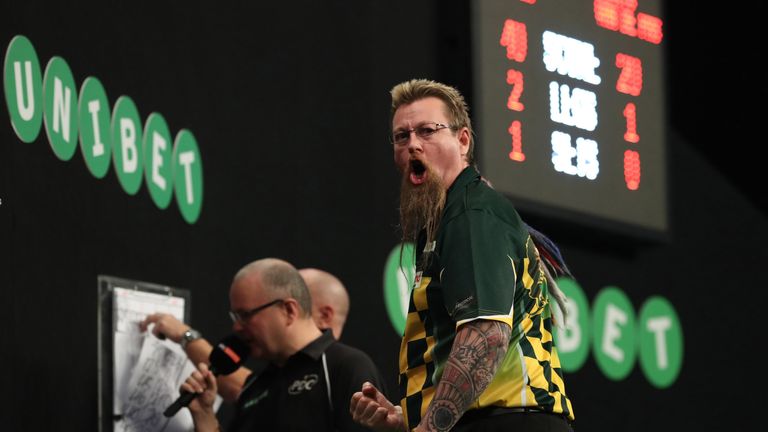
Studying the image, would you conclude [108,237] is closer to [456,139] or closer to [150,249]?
[150,249]

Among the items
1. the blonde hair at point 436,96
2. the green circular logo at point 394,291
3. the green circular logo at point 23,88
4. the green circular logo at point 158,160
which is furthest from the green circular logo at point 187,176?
the blonde hair at point 436,96

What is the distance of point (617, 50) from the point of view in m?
5.89

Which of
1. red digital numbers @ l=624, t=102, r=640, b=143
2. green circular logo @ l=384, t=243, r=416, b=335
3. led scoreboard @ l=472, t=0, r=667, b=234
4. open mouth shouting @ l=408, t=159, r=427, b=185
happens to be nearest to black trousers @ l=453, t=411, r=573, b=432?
open mouth shouting @ l=408, t=159, r=427, b=185

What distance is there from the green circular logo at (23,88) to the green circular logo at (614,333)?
3183 mm

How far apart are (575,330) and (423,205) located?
3.58m

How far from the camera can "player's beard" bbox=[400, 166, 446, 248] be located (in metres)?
2.45

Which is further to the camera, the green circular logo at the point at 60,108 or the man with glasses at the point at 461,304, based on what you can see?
the green circular logo at the point at 60,108

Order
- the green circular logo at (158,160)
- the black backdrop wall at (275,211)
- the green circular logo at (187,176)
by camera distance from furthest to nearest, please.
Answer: the green circular logo at (187,176) → the green circular logo at (158,160) → the black backdrop wall at (275,211)

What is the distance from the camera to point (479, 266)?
90.0 inches

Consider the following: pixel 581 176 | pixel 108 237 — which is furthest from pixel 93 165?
pixel 581 176

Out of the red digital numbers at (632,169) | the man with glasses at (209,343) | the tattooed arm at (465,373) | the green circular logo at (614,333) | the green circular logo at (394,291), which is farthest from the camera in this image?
the green circular logo at (614,333)

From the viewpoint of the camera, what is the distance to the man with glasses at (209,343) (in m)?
3.83

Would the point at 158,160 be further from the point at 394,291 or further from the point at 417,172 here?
the point at 417,172

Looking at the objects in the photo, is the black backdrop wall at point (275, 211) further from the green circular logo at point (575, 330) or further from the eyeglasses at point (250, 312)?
the eyeglasses at point (250, 312)
